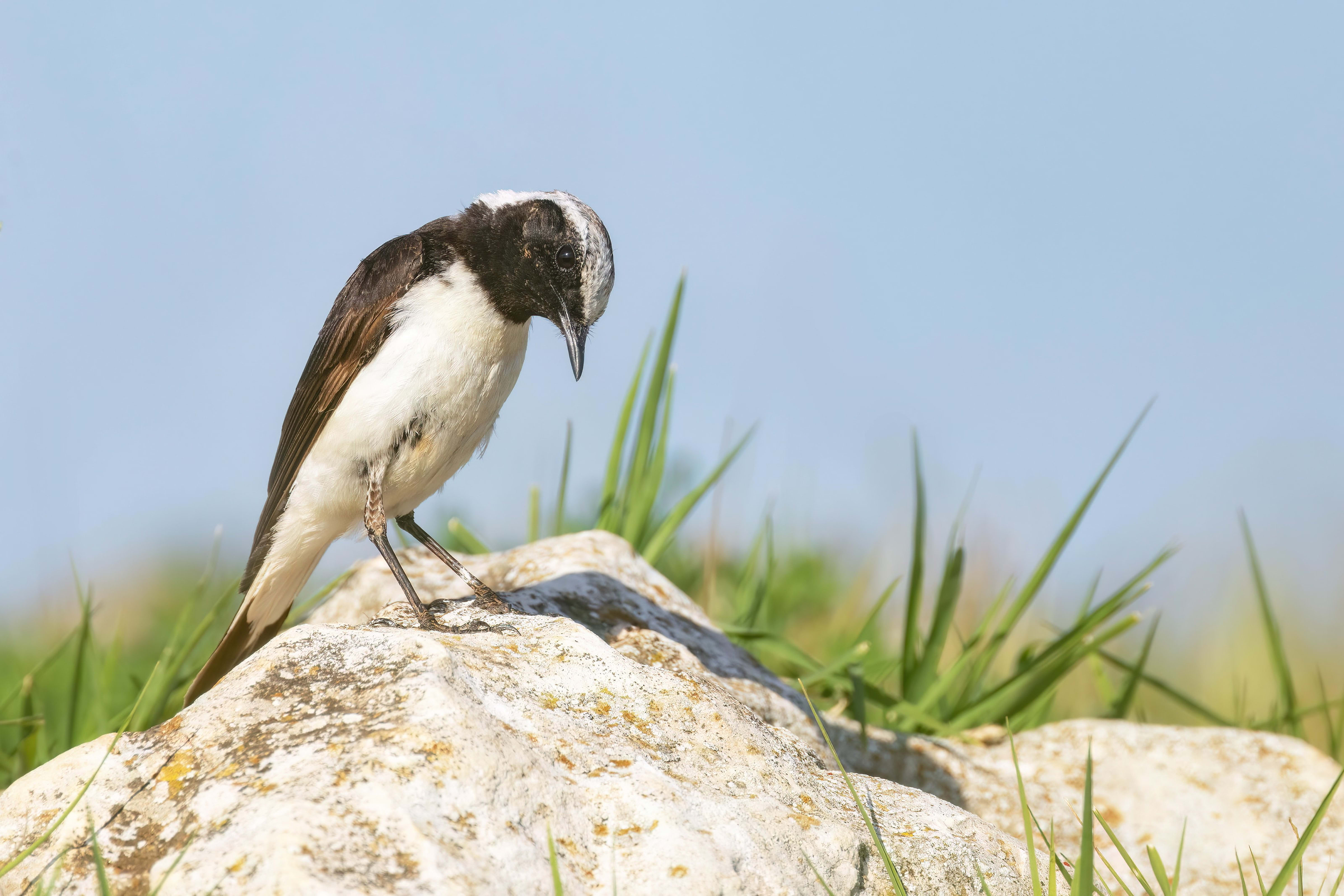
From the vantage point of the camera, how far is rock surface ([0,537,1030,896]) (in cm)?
211

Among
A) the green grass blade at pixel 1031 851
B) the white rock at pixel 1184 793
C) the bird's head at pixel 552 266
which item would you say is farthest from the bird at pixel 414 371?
the white rock at pixel 1184 793

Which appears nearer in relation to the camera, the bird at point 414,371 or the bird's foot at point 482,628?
the bird's foot at point 482,628

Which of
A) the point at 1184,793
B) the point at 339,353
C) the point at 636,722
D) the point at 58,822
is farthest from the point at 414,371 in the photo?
the point at 1184,793

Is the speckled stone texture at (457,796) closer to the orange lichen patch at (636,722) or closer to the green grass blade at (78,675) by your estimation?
the orange lichen patch at (636,722)

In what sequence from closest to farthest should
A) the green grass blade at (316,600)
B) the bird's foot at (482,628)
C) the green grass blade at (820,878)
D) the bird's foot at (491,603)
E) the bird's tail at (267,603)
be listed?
the green grass blade at (820,878), the bird's foot at (482,628), the bird's foot at (491,603), the bird's tail at (267,603), the green grass blade at (316,600)

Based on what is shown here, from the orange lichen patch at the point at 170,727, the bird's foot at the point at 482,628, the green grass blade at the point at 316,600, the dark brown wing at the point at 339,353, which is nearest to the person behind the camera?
the orange lichen patch at the point at 170,727

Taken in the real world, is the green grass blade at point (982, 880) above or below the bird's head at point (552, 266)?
below

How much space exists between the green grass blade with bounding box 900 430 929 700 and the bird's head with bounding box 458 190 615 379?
178 centimetres

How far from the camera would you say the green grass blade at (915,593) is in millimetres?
5043

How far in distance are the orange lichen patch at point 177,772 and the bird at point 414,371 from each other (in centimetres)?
166

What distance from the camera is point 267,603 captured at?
4812 mm

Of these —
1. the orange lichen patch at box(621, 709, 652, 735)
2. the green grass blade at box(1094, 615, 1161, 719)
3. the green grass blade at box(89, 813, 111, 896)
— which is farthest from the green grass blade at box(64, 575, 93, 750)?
the green grass blade at box(1094, 615, 1161, 719)

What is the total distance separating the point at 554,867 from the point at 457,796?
27cm

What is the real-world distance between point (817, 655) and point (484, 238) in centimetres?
306
